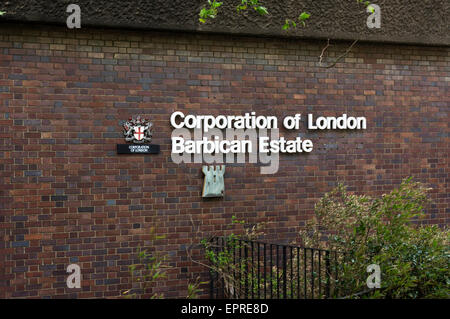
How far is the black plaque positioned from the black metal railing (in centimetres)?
170

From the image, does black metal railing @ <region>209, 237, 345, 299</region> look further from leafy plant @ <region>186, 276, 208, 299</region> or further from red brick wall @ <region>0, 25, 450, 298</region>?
red brick wall @ <region>0, 25, 450, 298</region>

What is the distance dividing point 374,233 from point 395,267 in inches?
29.6

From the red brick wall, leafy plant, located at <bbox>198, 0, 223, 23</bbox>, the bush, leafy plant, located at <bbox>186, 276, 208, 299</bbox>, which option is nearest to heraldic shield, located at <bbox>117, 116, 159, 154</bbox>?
the red brick wall

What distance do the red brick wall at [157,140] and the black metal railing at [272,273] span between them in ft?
1.54

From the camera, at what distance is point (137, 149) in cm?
786

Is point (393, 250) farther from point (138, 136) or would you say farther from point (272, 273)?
point (138, 136)

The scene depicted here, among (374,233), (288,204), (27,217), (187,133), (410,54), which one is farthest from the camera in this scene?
(410,54)

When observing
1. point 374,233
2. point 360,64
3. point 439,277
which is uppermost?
point 360,64

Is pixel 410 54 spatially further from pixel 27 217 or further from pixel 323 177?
pixel 27 217

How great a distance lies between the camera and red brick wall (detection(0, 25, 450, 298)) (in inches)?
291

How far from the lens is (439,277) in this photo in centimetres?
596

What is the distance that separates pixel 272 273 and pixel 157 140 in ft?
8.61

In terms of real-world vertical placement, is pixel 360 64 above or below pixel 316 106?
above

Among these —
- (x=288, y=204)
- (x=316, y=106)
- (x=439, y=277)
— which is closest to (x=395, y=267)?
(x=439, y=277)
